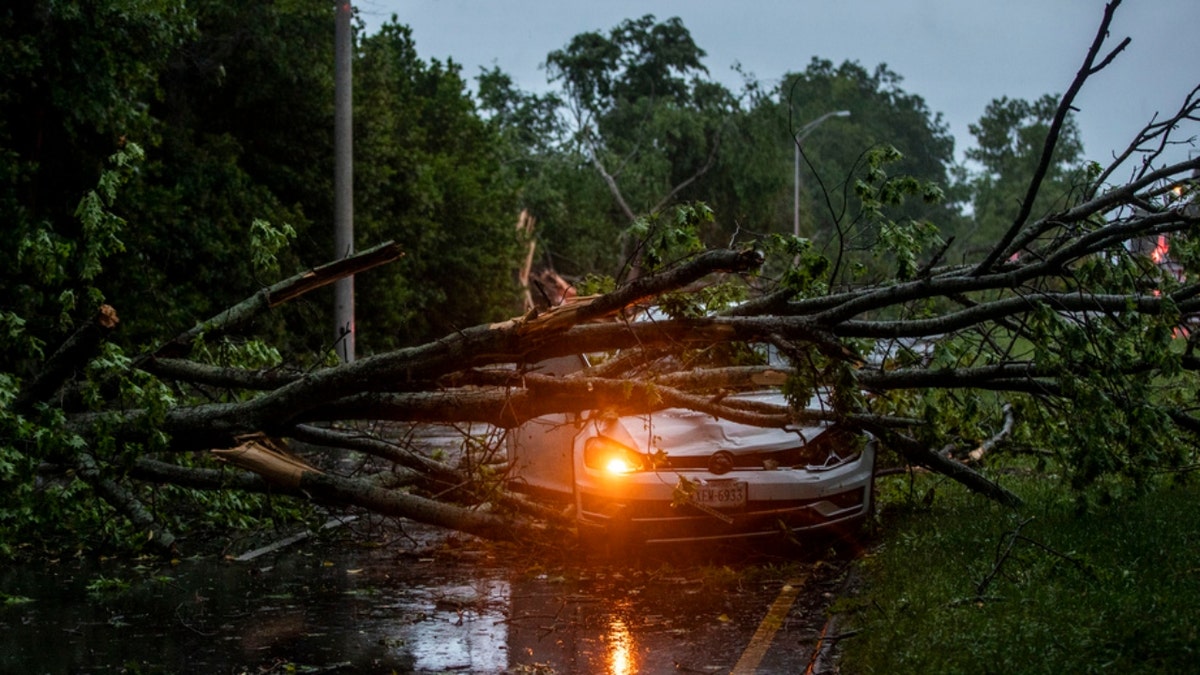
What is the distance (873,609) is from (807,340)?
154 cm

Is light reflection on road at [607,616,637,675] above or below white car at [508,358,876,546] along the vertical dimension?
below

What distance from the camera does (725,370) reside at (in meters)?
8.53

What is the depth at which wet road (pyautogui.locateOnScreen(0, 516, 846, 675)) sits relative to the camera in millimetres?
6477

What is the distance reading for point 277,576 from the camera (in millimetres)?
8930

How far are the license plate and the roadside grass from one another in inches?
33.5

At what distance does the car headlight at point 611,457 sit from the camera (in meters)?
8.59

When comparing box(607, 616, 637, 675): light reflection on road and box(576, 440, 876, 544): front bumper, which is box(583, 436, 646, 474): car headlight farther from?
box(607, 616, 637, 675): light reflection on road

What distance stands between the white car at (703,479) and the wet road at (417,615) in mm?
294

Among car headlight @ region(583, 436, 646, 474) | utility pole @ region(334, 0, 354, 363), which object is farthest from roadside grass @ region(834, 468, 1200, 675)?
utility pole @ region(334, 0, 354, 363)

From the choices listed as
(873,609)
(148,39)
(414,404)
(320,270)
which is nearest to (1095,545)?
(873,609)

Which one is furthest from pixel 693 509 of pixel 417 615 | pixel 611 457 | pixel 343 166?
pixel 343 166

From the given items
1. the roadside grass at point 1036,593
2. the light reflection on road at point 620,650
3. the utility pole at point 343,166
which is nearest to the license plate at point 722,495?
the roadside grass at point 1036,593

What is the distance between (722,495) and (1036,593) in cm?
231

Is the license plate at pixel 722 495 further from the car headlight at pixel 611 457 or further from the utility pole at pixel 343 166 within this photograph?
the utility pole at pixel 343 166
